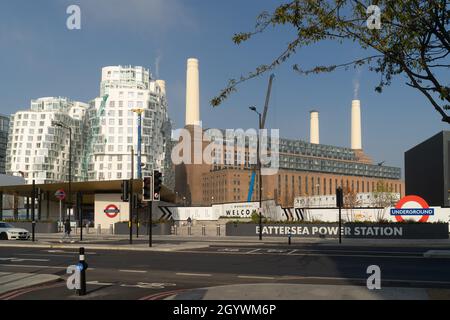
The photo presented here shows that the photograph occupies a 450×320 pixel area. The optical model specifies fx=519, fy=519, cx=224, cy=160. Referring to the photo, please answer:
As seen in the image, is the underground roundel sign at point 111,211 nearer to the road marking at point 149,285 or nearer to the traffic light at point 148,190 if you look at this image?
the traffic light at point 148,190

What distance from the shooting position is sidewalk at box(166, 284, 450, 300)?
10.8 metres

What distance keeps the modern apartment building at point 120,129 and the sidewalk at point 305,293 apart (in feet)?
430

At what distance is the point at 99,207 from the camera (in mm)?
58969

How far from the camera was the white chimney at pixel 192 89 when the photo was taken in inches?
5994

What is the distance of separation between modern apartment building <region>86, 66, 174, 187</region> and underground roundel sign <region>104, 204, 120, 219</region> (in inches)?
3331

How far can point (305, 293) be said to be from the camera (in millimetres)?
11375

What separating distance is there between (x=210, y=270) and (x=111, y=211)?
4049 centimetres

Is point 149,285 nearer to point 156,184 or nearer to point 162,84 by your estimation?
point 156,184

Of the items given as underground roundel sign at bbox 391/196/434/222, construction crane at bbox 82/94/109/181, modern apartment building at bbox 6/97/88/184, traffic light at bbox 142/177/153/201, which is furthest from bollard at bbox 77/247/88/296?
modern apartment building at bbox 6/97/88/184

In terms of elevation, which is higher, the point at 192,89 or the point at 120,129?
the point at 192,89

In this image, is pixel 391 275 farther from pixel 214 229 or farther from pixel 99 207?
pixel 99 207

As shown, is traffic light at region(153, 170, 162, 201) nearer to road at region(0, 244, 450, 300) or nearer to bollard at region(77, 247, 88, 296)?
road at region(0, 244, 450, 300)

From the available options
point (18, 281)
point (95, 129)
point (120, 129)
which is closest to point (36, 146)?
point (95, 129)
